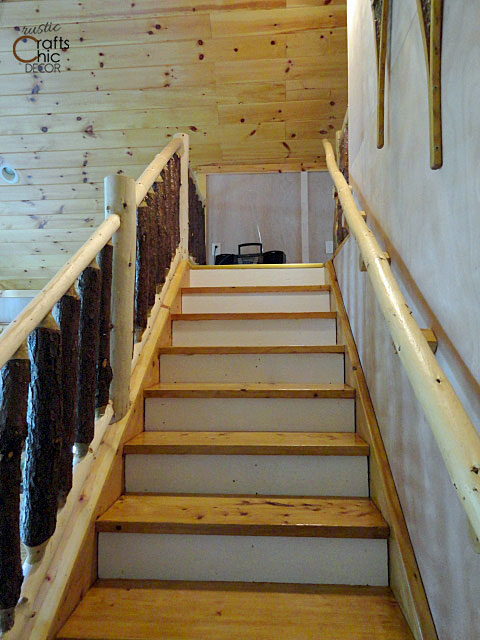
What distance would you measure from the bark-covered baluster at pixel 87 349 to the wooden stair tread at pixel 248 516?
28cm

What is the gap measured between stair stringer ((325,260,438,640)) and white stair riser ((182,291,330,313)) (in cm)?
67

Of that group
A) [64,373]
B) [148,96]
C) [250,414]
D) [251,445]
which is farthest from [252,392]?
[148,96]

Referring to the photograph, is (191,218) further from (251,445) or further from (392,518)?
(392,518)

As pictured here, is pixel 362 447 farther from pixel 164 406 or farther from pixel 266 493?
pixel 164 406

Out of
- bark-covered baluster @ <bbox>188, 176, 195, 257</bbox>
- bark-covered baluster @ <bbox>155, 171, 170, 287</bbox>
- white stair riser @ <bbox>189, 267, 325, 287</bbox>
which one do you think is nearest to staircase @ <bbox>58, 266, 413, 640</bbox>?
bark-covered baluster @ <bbox>155, 171, 170, 287</bbox>

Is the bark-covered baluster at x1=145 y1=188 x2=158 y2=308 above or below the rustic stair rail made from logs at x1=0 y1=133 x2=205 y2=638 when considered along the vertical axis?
above

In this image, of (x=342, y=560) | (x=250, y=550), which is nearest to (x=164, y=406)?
(x=250, y=550)

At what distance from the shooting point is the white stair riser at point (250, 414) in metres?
1.79

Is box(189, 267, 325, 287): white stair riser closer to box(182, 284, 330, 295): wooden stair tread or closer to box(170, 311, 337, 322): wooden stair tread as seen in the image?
box(182, 284, 330, 295): wooden stair tread

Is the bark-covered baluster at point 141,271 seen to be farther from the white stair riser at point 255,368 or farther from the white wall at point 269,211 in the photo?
the white wall at point 269,211

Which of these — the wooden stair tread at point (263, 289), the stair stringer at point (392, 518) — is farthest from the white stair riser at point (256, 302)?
the stair stringer at point (392, 518)

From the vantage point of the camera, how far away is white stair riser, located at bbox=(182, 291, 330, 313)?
2.64 meters

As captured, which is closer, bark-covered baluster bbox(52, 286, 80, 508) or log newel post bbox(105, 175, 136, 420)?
bark-covered baluster bbox(52, 286, 80, 508)

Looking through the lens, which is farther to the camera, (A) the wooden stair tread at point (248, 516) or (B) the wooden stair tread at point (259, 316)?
(B) the wooden stair tread at point (259, 316)
